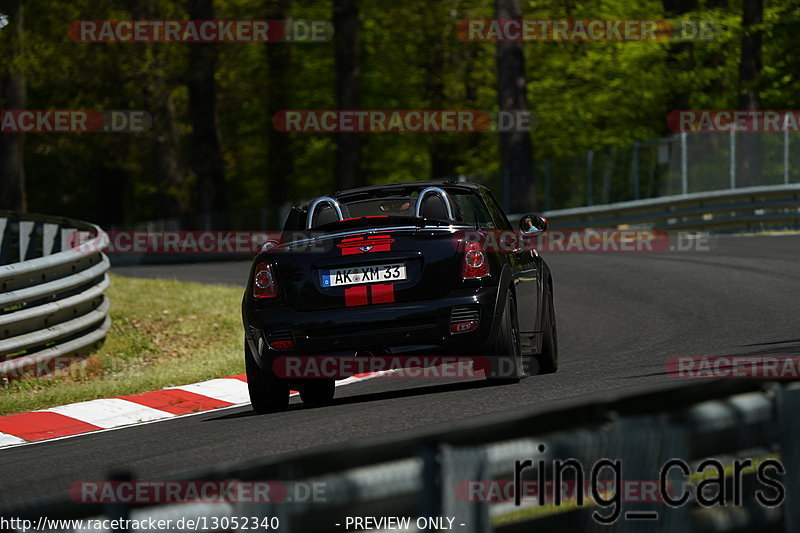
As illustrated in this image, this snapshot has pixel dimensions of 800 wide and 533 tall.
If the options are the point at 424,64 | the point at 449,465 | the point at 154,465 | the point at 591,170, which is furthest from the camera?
the point at 424,64

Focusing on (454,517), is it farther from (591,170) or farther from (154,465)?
(591,170)

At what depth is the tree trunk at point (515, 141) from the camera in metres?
31.6

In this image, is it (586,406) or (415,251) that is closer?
(586,406)

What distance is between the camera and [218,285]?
76.6 feet

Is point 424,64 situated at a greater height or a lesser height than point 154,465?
greater

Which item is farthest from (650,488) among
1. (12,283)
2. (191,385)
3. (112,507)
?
(12,283)

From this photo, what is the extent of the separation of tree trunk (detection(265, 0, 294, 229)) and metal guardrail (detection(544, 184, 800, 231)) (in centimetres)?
1481

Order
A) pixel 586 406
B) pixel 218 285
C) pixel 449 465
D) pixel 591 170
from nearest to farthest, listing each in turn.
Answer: pixel 449 465 → pixel 586 406 → pixel 218 285 → pixel 591 170

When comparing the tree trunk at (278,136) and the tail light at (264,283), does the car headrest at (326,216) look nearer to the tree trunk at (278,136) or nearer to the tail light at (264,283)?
the tail light at (264,283)

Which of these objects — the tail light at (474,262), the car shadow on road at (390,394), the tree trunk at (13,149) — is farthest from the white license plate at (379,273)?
the tree trunk at (13,149)

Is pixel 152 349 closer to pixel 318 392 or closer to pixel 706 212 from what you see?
pixel 318 392

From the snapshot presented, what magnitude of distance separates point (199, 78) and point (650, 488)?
35735mm

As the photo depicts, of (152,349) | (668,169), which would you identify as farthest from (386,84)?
(152,349)

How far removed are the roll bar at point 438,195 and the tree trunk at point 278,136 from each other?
109 ft
